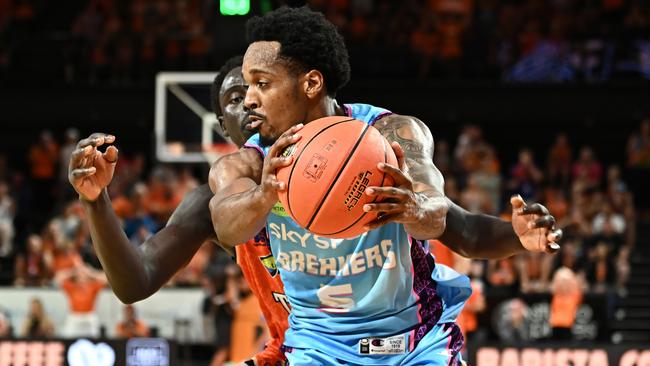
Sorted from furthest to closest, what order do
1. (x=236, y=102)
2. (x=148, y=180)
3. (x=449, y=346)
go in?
(x=148, y=180) → (x=236, y=102) → (x=449, y=346)

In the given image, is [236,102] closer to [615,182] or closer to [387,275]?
[387,275]

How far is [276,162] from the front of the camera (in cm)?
361

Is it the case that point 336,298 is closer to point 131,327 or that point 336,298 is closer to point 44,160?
point 131,327

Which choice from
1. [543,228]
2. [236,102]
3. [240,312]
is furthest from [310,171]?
[240,312]

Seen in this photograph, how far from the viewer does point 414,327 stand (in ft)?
13.8

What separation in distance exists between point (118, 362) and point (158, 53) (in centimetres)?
1022

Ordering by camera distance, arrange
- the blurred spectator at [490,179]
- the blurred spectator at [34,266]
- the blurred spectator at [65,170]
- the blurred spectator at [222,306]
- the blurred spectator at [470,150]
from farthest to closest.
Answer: the blurred spectator at [65,170] → the blurred spectator at [470,150] → the blurred spectator at [490,179] → the blurred spectator at [34,266] → the blurred spectator at [222,306]

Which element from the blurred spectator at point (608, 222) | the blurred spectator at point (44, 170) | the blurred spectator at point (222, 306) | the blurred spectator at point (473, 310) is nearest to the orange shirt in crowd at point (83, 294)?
the blurred spectator at point (222, 306)

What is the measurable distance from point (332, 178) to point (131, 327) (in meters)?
9.40

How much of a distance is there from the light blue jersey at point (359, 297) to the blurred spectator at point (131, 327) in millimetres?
8610

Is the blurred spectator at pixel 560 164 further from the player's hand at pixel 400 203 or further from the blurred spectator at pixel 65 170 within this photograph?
the player's hand at pixel 400 203

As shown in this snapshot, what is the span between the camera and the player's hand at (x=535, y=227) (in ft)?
13.1

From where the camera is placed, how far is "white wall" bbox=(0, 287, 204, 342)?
13391mm

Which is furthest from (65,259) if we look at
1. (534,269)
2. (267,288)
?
(267,288)
